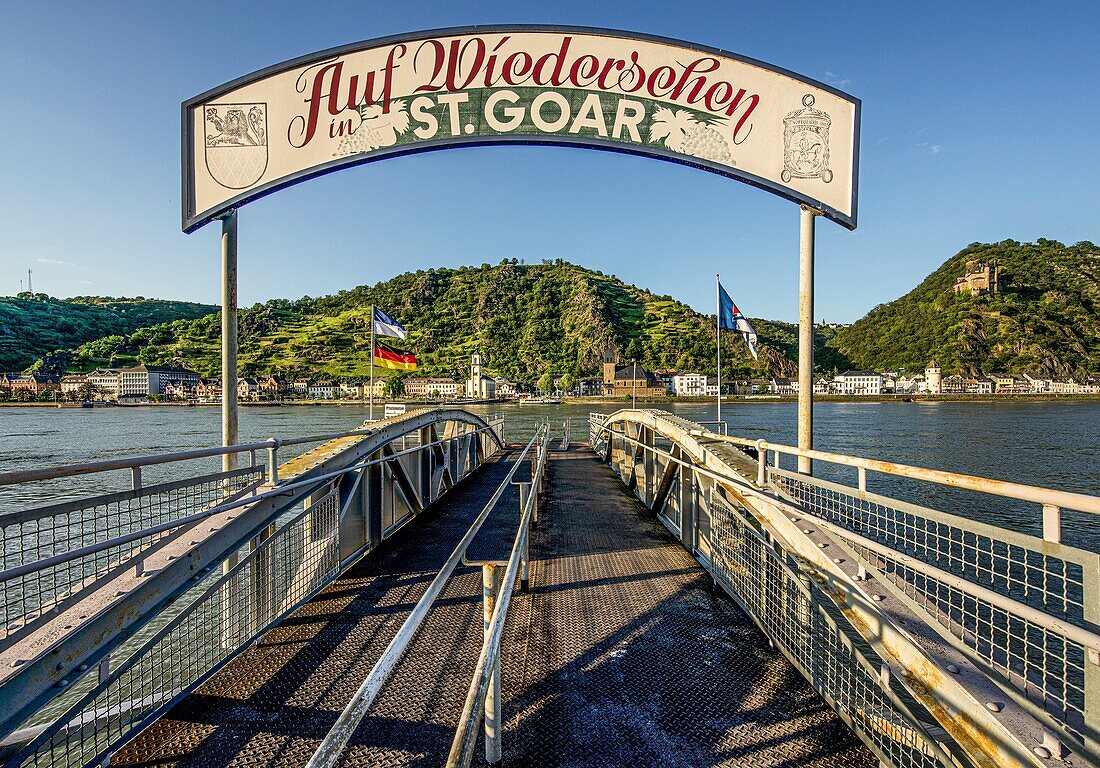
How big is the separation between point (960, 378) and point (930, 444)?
333 feet

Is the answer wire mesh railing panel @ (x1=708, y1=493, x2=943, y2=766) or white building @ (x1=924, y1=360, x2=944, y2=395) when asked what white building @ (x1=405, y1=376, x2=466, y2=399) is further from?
wire mesh railing panel @ (x1=708, y1=493, x2=943, y2=766)

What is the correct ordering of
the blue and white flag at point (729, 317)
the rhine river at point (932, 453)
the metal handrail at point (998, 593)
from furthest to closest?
the rhine river at point (932, 453) < the blue and white flag at point (729, 317) < the metal handrail at point (998, 593)

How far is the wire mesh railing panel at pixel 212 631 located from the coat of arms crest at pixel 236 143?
293 cm

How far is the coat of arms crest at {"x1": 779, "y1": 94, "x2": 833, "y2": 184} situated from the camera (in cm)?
451

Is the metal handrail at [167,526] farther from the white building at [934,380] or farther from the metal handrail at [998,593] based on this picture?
the white building at [934,380]

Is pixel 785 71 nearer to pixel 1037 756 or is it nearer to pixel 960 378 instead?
pixel 1037 756

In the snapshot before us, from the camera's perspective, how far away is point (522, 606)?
472 centimetres

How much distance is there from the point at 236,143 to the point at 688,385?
14080cm

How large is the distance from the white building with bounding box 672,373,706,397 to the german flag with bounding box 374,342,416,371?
129m

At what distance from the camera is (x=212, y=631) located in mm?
4129

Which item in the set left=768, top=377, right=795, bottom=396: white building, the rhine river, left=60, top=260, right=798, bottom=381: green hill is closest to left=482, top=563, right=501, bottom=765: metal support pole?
the rhine river

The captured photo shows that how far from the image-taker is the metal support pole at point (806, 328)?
169 inches

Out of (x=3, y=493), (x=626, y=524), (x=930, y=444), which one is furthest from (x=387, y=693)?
(x=930, y=444)

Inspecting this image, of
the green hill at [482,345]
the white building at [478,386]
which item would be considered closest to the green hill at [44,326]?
the green hill at [482,345]
